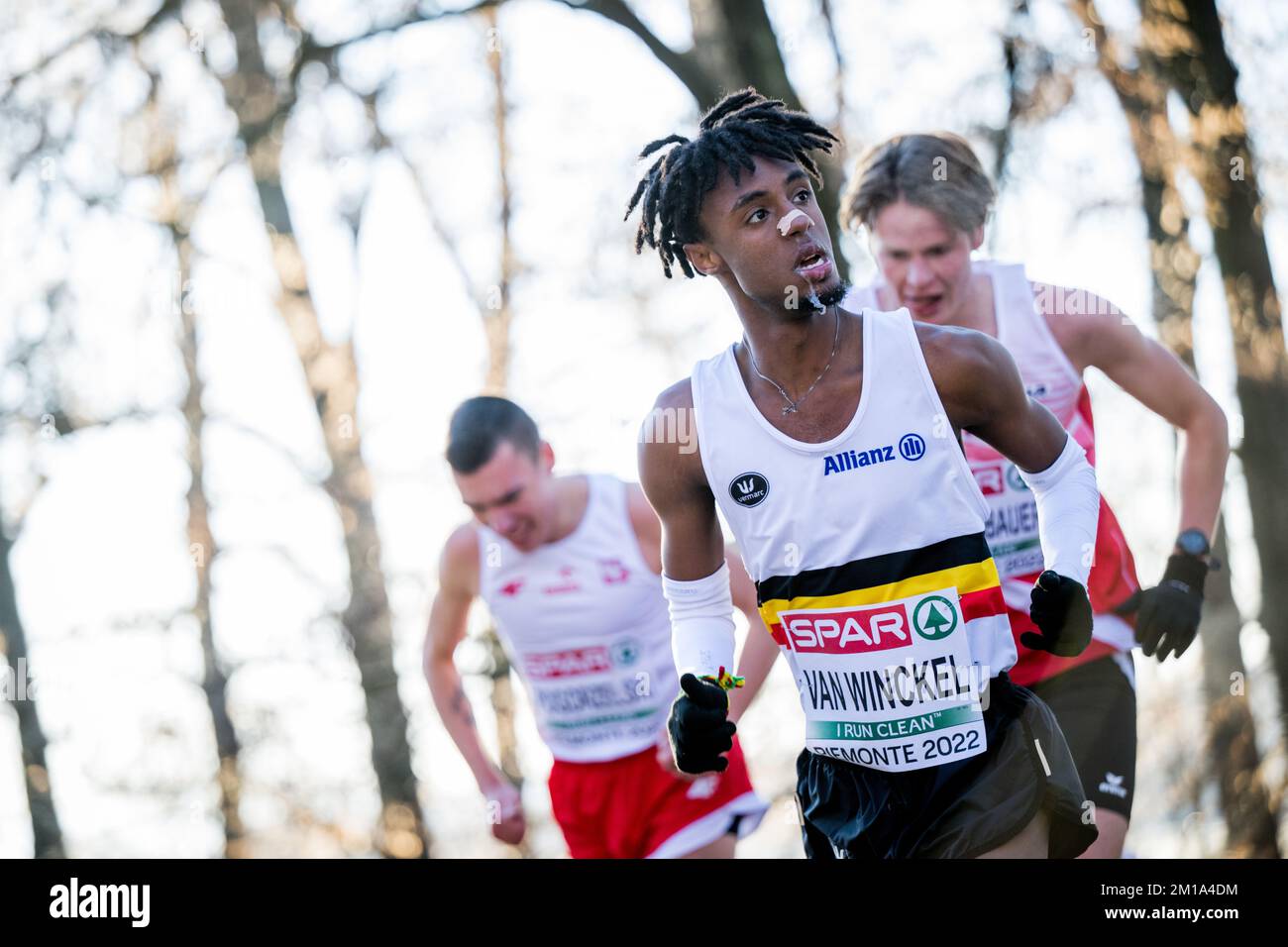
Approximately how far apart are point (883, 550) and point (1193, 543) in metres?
1.06

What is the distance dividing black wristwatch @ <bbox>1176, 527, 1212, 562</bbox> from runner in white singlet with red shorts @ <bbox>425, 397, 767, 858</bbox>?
1301 millimetres

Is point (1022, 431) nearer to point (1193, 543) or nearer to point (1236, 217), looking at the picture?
point (1193, 543)

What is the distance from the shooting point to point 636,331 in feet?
25.0

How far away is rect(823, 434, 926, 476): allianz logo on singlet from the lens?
86.7 inches

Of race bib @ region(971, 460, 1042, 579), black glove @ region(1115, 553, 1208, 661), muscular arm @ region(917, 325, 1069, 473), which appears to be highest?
muscular arm @ region(917, 325, 1069, 473)

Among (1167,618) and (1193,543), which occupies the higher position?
(1193,543)

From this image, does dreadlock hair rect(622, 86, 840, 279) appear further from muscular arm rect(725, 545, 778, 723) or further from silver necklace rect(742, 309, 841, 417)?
muscular arm rect(725, 545, 778, 723)

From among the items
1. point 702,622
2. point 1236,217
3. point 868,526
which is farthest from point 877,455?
point 1236,217

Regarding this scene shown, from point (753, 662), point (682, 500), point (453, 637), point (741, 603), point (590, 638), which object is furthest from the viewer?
point (453, 637)

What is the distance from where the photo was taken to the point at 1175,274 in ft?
20.6

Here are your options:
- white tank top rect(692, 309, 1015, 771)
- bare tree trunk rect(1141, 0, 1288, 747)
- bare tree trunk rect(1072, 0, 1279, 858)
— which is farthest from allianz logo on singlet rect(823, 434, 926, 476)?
bare tree trunk rect(1072, 0, 1279, 858)

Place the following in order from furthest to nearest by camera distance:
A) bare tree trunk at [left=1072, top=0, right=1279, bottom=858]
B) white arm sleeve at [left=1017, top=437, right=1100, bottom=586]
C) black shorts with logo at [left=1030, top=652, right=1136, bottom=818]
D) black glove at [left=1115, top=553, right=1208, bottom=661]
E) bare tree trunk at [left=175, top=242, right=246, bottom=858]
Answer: bare tree trunk at [left=175, top=242, right=246, bottom=858] < bare tree trunk at [left=1072, top=0, right=1279, bottom=858] < black shorts with logo at [left=1030, top=652, right=1136, bottom=818] < black glove at [left=1115, top=553, right=1208, bottom=661] < white arm sleeve at [left=1017, top=437, right=1100, bottom=586]

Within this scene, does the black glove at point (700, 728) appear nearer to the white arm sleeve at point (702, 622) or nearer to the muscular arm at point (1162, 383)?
the white arm sleeve at point (702, 622)
